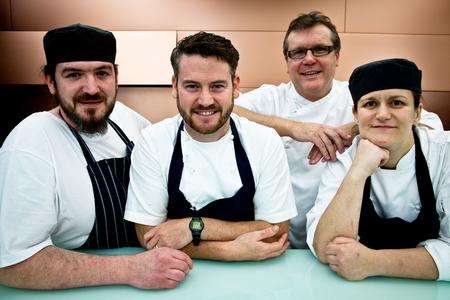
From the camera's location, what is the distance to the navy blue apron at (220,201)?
149 centimetres

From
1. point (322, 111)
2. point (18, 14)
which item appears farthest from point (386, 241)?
point (18, 14)

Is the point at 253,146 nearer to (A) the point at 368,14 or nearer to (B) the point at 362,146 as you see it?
(B) the point at 362,146

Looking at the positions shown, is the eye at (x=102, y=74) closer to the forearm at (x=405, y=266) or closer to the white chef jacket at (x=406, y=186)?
the white chef jacket at (x=406, y=186)

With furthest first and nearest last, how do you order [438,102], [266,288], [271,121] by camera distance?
1. [438,102]
2. [271,121]
3. [266,288]

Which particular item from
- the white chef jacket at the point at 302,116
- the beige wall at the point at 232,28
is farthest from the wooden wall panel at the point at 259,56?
the white chef jacket at the point at 302,116

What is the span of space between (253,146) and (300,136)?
39 centimetres

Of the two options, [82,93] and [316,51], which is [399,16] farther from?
[82,93]

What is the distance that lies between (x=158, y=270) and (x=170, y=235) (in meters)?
0.18

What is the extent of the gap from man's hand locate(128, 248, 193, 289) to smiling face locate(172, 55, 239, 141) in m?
0.48

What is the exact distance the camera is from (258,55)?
3.23 metres

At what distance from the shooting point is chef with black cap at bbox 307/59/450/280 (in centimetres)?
137

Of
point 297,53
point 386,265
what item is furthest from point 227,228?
point 297,53

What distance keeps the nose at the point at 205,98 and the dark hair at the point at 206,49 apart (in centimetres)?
13

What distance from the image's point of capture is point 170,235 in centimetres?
139
